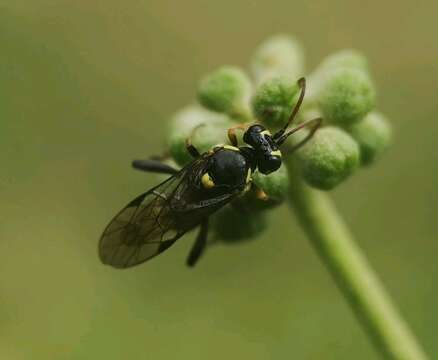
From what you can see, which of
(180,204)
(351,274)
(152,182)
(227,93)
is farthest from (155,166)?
(152,182)

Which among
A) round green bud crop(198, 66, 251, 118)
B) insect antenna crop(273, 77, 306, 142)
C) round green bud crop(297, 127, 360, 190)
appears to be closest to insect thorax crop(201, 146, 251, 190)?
round green bud crop(198, 66, 251, 118)

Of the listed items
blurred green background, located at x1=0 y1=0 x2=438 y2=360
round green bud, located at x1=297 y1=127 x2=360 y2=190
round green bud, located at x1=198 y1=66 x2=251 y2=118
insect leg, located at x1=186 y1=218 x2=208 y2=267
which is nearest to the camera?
round green bud, located at x1=297 y1=127 x2=360 y2=190

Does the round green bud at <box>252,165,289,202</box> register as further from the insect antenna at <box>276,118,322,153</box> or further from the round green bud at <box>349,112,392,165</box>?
the round green bud at <box>349,112,392,165</box>

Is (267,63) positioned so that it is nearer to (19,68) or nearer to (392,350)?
(392,350)

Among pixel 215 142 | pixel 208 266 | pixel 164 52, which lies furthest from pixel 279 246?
pixel 215 142

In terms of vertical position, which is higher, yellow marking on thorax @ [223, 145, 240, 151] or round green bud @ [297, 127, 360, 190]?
yellow marking on thorax @ [223, 145, 240, 151]

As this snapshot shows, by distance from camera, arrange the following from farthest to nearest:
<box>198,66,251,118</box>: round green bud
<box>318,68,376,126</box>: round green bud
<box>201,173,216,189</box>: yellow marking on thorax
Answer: <box>201,173,216,189</box>: yellow marking on thorax
<box>198,66,251,118</box>: round green bud
<box>318,68,376,126</box>: round green bud

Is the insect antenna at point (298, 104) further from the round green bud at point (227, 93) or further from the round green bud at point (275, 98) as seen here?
the round green bud at point (227, 93)

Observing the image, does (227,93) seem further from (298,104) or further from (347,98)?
(347,98)

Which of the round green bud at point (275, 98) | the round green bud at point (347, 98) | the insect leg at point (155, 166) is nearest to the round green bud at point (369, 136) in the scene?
the round green bud at point (347, 98)
